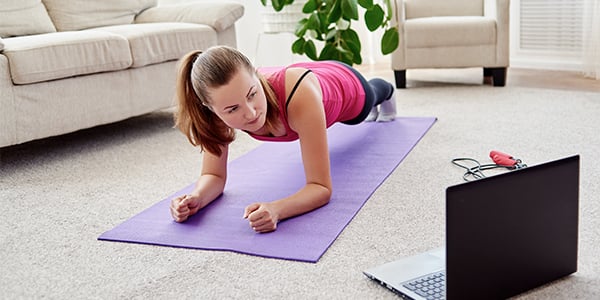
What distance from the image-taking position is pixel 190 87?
1764 millimetres

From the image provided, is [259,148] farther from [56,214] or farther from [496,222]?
[496,222]

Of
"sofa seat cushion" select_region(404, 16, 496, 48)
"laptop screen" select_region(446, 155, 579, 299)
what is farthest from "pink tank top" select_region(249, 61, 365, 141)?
"sofa seat cushion" select_region(404, 16, 496, 48)

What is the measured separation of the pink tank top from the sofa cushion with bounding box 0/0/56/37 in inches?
56.2

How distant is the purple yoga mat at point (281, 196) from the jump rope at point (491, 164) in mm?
227

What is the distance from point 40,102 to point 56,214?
28.6 inches

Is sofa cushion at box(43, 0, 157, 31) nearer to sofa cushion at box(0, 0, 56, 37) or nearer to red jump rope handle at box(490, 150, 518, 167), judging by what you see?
sofa cushion at box(0, 0, 56, 37)

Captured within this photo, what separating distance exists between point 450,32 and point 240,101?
2242mm

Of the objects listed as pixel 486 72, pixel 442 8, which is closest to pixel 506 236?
pixel 486 72

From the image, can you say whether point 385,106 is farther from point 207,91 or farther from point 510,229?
point 510,229

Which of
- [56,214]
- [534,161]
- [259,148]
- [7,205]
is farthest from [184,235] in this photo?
[534,161]

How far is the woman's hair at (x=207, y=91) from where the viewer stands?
1.65 metres

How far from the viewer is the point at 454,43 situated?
12.0 feet

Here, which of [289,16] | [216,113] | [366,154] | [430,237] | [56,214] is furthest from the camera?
[289,16]

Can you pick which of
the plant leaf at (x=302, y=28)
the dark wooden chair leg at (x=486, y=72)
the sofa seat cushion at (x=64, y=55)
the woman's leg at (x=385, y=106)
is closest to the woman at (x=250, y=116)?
the woman's leg at (x=385, y=106)
